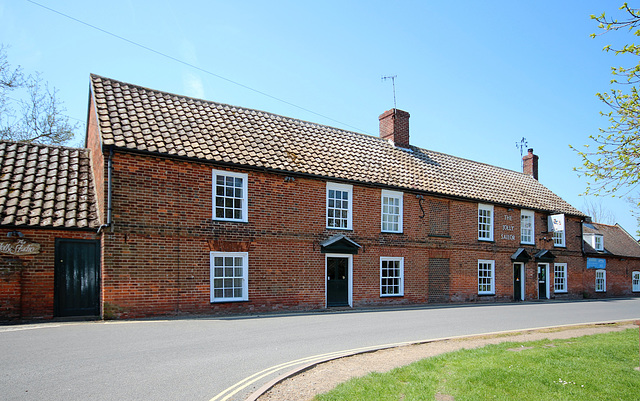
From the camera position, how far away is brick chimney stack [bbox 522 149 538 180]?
32.8 metres

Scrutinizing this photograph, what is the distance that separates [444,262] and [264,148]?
10.1 m

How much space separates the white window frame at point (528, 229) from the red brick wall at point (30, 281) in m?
22.3

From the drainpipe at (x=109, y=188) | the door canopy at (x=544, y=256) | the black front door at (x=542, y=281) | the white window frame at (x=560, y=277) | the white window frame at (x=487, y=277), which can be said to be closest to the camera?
the drainpipe at (x=109, y=188)

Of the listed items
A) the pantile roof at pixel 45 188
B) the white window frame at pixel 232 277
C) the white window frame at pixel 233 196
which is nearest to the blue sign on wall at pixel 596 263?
the white window frame at pixel 232 277

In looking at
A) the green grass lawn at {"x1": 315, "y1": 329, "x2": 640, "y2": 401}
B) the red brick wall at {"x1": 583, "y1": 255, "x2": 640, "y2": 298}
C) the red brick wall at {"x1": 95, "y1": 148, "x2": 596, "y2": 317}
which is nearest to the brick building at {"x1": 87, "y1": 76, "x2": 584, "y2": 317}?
the red brick wall at {"x1": 95, "y1": 148, "x2": 596, "y2": 317}

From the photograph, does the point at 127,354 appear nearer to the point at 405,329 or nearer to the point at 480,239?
the point at 405,329

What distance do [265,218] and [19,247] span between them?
24.1ft

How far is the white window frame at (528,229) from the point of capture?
1027 inches

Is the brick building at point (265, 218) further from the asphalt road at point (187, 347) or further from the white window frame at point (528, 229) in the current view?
the asphalt road at point (187, 347)

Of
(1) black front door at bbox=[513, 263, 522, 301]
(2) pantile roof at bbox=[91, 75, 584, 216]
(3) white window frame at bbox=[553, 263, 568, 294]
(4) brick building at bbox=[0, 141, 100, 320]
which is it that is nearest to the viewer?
(4) brick building at bbox=[0, 141, 100, 320]

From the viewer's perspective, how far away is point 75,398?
614 cm

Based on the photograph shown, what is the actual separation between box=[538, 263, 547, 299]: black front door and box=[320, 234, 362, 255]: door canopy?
1391 cm

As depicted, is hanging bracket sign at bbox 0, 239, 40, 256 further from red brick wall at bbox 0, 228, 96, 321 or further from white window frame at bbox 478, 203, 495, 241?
white window frame at bbox 478, 203, 495, 241

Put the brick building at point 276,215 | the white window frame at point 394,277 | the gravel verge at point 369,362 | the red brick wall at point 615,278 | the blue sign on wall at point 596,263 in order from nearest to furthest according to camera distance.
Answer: the gravel verge at point 369,362 < the brick building at point 276,215 < the white window frame at point 394,277 < the red brick wall at point 615,278 < the blue sign on wall at point 596,263
